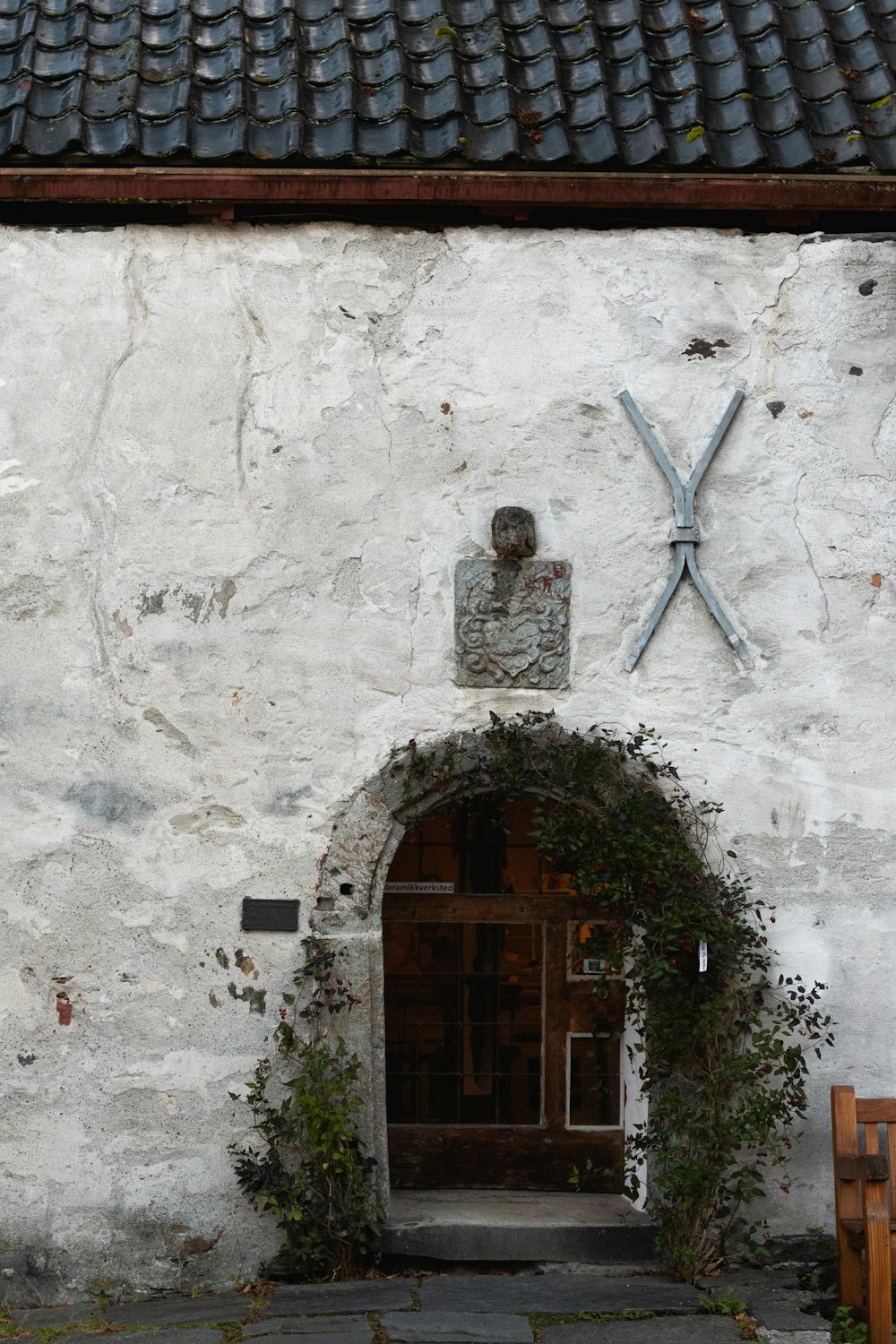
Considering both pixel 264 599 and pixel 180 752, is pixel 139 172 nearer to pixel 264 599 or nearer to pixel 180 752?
pixel 264 599

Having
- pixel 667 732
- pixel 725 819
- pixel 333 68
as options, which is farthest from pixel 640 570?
pixel 333 68

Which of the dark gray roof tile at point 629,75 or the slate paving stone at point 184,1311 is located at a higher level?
the dark gray roof tile at point 629,75

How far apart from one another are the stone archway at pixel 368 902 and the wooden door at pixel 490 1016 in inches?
33.8

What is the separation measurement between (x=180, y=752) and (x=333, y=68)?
2619 millimetres

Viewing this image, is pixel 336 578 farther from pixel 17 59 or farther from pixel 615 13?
pixel 615 13

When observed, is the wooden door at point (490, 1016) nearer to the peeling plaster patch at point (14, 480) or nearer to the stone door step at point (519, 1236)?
the stone door step at point (519, 1236)

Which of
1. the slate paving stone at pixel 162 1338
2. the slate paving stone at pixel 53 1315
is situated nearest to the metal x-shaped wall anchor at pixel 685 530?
the slate paving stone at pixel 162 1338

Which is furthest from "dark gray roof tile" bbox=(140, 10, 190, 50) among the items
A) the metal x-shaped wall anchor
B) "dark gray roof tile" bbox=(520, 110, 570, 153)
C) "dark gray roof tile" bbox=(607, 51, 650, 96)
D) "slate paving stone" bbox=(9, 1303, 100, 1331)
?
"slate paving stone" bbox=(9, 1303, 100, 1331)

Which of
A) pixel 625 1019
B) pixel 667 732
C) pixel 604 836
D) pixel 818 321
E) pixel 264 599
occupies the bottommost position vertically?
pixel 625 1019

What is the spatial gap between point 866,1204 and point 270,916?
85.8 inches

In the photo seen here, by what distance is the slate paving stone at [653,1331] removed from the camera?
449cm

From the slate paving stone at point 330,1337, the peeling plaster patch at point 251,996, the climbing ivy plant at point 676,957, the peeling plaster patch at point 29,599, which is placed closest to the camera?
Result: the slate paving stone at point 330,1337

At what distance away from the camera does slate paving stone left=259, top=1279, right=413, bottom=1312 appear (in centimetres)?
473

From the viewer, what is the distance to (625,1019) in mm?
5547
